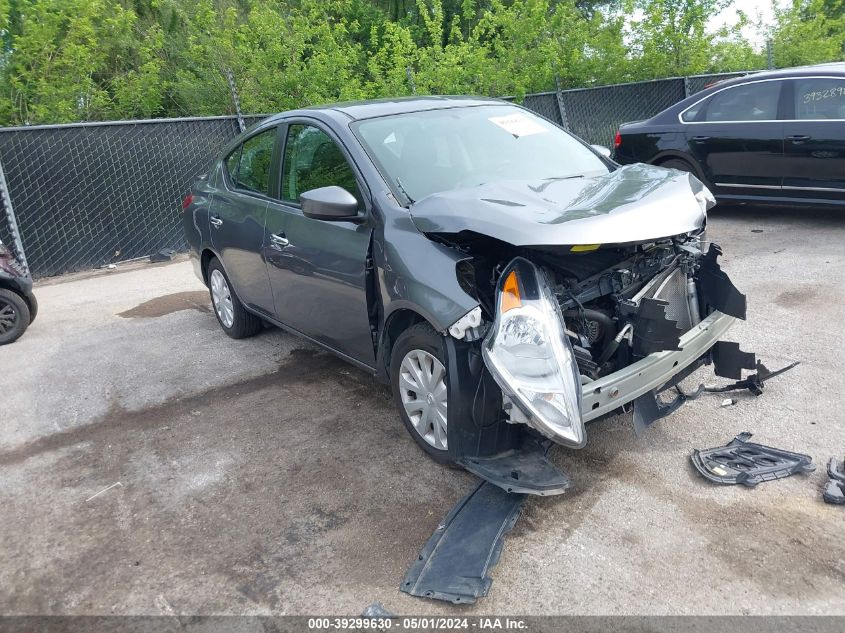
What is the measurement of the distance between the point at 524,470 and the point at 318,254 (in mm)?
1884

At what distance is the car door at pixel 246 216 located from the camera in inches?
204

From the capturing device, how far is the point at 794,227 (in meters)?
8.38

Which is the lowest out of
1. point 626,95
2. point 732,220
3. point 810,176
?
point 732,220

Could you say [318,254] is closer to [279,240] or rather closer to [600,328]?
[279,240]

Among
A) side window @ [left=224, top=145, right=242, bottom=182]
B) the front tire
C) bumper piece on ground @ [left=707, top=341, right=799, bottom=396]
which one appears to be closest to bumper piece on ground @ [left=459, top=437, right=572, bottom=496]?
the front tire

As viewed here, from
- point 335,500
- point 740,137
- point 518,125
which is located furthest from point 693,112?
point 335,500

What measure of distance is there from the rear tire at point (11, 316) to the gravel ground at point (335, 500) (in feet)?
3.45

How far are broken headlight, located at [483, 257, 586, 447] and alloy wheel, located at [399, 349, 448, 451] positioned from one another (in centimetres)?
45

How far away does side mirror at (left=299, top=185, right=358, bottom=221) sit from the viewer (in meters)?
3.95

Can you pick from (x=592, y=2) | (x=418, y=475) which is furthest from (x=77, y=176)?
(x=592, y=2)

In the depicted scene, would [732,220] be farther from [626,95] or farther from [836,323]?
[626,95]

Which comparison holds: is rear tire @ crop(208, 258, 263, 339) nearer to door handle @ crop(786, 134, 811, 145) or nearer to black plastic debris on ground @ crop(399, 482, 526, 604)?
black plastic debris on ground @ crop(399, 482, 526, 604)

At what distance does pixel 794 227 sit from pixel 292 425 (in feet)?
21.6

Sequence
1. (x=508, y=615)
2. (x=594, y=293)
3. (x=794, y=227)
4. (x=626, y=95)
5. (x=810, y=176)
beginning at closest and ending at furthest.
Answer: (x=508, y=615) < (x=594, y=293) < (x=810, y=176) < (x=794, y=227) < (x=626, y=95)
